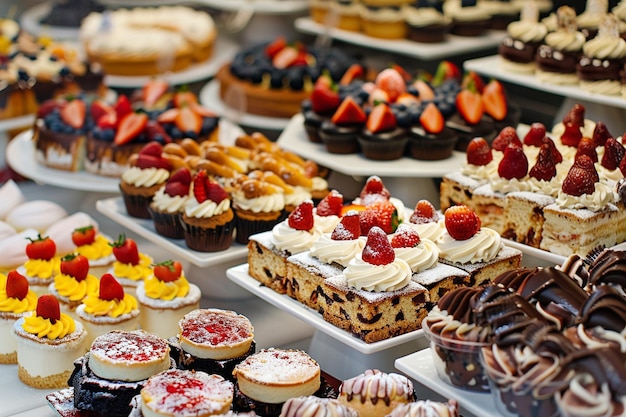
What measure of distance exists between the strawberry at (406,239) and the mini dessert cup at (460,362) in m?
0.53

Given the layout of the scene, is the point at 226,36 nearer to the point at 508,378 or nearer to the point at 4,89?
the point at 4,89

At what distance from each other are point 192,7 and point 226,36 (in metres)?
0.54

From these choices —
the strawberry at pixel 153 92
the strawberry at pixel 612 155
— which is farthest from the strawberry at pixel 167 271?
the strawberry at pixel 153 92

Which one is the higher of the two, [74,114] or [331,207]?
[331,207]

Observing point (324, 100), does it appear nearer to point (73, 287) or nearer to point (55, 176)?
point (55, 176)

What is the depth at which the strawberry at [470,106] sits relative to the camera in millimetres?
4270

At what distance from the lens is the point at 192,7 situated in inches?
323

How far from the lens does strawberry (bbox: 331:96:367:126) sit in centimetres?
425

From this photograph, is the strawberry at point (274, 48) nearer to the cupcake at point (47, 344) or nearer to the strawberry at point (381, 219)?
the strawberry at point (381, 219)

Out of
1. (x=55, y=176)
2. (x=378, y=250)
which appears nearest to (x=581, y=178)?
(x=378, y=250)

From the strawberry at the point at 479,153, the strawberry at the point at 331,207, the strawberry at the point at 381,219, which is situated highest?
the strawberry at the point at 479,153

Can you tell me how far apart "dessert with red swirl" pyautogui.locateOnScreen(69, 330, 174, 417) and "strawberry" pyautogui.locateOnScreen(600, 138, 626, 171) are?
1.70 m

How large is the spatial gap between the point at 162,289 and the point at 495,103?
1.81 metres

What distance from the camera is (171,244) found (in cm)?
379
